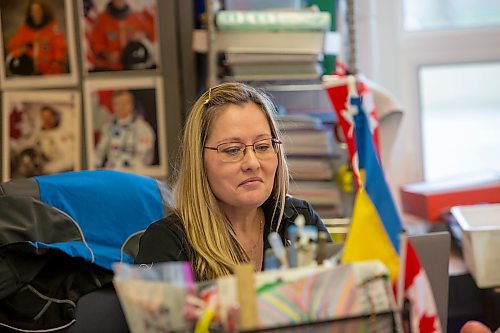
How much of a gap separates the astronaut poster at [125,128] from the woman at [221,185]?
3.67ft

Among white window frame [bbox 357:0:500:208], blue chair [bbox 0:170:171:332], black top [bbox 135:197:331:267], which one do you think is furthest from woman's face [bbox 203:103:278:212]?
white window frame [bbox 357:0:500:208]

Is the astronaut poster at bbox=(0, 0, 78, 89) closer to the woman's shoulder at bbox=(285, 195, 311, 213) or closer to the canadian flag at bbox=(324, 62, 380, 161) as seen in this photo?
the woman's shoulder at bbox=(285, 195, 311, 213)

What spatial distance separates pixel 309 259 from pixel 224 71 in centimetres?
156

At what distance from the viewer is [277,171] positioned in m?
1.53

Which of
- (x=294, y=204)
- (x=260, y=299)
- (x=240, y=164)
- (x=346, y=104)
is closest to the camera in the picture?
(x=260, y=299)

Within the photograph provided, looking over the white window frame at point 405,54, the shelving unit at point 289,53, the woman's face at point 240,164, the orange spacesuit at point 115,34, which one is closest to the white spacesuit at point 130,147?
the orange spacesuit at point 115,34

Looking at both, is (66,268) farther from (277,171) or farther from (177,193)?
(277,171)

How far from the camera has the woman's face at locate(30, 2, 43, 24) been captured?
2.60 m

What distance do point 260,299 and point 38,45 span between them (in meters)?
2.04

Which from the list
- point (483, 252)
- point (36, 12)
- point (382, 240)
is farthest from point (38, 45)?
point (382, 240)

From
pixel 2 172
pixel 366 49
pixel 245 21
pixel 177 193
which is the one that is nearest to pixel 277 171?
pixel 177 193

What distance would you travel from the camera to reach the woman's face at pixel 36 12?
103 inches

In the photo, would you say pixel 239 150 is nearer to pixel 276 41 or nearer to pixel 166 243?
pixel 166 243

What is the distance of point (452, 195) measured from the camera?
2.36m
